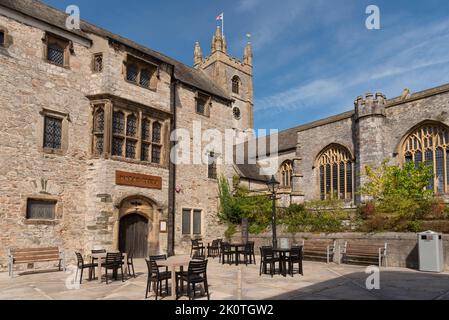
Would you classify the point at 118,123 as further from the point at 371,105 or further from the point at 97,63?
the point at 371,105

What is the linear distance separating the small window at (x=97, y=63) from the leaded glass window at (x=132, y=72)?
126 cm

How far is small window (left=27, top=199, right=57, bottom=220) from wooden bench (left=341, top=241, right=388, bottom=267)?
38.0 feet

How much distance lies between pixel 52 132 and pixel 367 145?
689 inches

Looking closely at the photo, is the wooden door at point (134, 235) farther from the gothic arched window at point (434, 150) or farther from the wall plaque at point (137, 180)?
the gothic arched window at point (434, 150)

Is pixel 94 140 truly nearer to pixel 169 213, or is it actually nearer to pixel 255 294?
pixel 169 213

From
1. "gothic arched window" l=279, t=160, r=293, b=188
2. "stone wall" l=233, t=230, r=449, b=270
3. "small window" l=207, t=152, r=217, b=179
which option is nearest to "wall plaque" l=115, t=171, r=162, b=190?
"small window" l=207, t=152, r=217, b=179

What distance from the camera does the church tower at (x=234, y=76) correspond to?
1801 inches

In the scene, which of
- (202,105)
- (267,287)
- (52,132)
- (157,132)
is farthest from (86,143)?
(267,287)

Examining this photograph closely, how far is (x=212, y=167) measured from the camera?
21.8m

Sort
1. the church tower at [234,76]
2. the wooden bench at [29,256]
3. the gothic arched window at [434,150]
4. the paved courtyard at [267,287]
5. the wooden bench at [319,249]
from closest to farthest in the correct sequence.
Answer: the paved courtyard at [267,287] < the wooden bench at [29,256] < the wooden bench at [319,249] < the gothic arched window at [434,150] < the church tower at [234,76]

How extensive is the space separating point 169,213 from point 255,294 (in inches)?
408

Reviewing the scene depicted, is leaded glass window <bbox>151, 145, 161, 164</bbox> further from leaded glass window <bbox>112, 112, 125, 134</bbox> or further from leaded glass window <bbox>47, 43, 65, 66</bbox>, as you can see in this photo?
leaded glass window <bbox>47, 43, 65, 66</bbox>

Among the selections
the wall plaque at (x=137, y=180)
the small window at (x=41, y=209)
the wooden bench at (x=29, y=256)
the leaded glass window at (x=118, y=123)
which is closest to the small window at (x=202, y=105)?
the wall plaque at (x=137, y=180)

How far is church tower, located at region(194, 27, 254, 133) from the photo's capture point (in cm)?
4575
